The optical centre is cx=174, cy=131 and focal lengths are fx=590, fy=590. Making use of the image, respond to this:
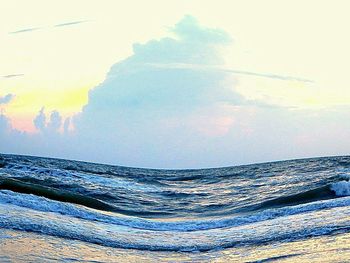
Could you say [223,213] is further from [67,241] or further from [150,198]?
[67,241]

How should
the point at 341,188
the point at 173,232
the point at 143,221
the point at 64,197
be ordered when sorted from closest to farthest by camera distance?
the point at 173,232 < the point at 143,221 < the point at 64,197 < the point at 341,188

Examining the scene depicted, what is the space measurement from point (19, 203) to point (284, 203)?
9.73 metres

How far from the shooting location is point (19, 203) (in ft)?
53.1

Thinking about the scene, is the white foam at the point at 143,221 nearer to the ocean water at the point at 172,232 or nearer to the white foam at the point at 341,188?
the ocean water at the point at 172,232

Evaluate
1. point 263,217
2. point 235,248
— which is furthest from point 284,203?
point 235,248

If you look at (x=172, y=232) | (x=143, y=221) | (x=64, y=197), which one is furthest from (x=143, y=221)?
(x=64, y=197)

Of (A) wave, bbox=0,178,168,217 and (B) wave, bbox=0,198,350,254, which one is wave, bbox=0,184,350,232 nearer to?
(B) wave, bbox=0,198,350,254

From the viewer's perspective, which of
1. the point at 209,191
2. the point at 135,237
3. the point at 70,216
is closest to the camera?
the point at 135,237

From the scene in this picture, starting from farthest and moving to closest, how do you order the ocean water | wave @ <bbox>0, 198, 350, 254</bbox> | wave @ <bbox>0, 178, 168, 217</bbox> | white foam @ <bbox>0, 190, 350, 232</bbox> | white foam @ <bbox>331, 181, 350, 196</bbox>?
white foam @ <bbox>331, 181, 350, 196</bbox>
wave @ <bbox>0, 178, 168, 217</bbox>
white foam @ <bbox>0, 190, 350, 232</bbox>
wave @ <bbox>0, 198, 350, 254</bbox>
the ocean water

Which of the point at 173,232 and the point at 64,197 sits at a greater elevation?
the point at 64,197

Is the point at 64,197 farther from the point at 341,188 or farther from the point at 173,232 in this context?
the point at 341,188

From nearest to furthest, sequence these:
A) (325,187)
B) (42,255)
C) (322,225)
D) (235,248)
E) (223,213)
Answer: (42,255) < (235,248) < (322,225) < (223,213) < (325,187)

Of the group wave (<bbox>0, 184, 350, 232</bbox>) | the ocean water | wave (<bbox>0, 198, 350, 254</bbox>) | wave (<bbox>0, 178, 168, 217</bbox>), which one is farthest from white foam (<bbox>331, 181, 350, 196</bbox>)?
wave (<bbox>0, 178, 168, 217</bbox>)

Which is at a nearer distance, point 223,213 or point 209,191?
point 223,213
